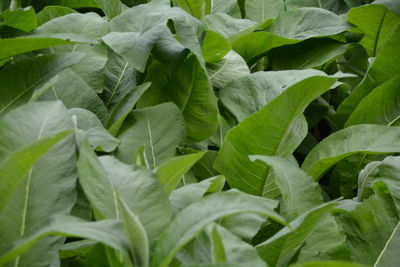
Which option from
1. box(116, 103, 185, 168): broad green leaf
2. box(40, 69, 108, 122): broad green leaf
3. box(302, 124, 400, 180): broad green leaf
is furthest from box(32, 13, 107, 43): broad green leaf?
box(302, 124, 400, 180): broad green leaf

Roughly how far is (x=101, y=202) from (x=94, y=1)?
0.80 metres

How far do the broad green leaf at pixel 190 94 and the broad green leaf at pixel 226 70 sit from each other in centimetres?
11

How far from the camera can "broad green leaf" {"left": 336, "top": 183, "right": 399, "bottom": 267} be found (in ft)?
3.00

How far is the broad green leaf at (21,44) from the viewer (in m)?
1.02

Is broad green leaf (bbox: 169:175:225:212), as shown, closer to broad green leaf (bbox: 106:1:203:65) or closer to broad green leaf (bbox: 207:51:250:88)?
broad green leaf (bbox: 106:1:203:65)

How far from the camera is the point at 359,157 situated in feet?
3.82

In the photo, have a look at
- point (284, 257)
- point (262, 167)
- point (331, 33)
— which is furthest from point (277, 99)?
point (331, 33)

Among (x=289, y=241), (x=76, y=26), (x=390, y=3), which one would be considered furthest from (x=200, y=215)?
(x=390, y=3)

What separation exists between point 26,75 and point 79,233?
0.50m

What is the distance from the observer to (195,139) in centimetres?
110

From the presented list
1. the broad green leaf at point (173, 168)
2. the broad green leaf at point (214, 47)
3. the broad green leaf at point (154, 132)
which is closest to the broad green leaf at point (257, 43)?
the broad green leaf at point (214, 47)

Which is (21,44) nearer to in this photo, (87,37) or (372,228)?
(87,37)

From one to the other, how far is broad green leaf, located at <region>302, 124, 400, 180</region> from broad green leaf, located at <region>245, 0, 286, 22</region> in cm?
53

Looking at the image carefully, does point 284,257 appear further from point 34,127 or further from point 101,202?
point 34,127
